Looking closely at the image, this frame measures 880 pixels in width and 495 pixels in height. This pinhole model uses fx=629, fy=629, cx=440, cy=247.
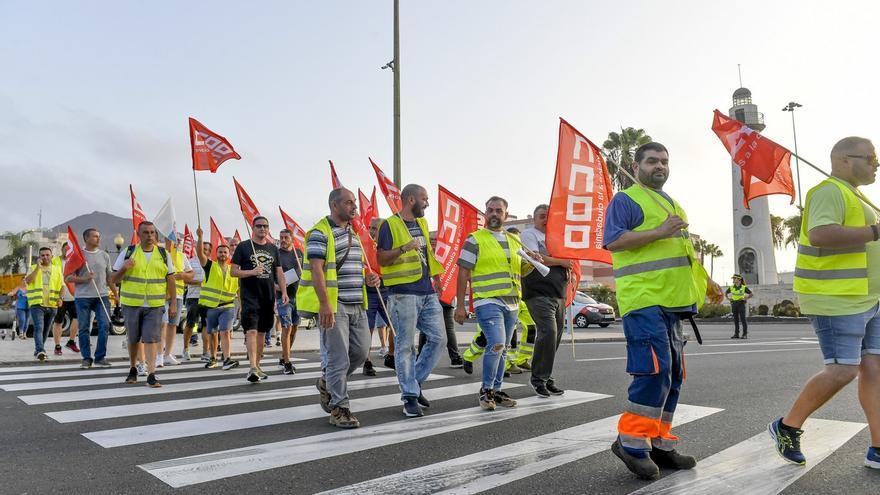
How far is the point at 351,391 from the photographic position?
6.84 metres

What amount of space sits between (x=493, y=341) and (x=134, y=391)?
4052mm

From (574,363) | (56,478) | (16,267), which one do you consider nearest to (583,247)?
(574,363)

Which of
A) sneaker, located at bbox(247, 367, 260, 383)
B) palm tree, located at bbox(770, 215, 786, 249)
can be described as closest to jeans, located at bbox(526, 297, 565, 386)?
sneaker, located at bbox(247, 367, 260, 383)

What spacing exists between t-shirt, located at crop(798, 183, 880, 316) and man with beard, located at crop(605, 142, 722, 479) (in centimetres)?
65

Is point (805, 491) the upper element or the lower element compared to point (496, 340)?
lower

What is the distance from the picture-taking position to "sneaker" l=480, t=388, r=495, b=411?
5.62 metres

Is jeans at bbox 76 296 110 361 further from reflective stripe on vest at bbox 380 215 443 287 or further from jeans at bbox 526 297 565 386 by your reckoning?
jeans at bbox 526 297 565 386

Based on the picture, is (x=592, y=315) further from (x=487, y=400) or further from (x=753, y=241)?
(x=753, y=241)

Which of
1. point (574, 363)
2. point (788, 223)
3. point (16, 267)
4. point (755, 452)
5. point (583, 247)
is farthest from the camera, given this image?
point (16, 267)

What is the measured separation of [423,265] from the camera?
573cm

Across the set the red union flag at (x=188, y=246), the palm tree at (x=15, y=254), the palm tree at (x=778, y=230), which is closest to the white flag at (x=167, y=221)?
the red union flag at (x=188, y=246)

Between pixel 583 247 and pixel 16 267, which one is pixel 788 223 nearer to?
pixel 583 247

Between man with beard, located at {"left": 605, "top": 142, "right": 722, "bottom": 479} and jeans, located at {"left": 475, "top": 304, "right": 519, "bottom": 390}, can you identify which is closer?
man with beard, located at {"left": 605, "top": 142, "right": 722, "bottom": 479}

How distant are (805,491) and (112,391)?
6509 millimetres
